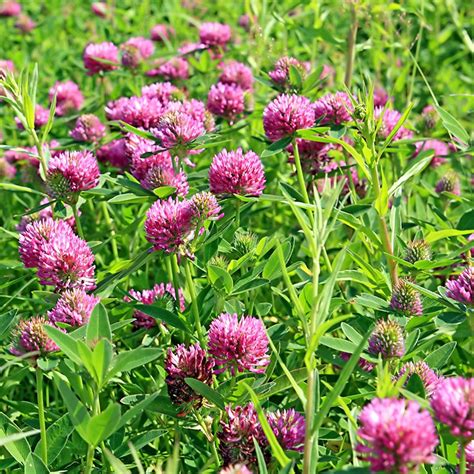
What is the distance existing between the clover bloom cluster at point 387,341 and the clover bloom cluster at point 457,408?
0.36 metres

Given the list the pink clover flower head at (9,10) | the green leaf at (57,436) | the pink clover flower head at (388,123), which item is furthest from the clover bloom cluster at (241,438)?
the pink clover flower head at (9,10)

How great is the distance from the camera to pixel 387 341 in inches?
63.6

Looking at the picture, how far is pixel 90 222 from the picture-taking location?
3008 millimetres

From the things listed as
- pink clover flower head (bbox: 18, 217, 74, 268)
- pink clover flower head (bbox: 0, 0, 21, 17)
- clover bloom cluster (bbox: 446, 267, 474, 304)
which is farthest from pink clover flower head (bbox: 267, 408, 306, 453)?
pink clover flower head (bbox: 0, 0, 21, 17)

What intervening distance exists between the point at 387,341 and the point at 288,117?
2.47 feet

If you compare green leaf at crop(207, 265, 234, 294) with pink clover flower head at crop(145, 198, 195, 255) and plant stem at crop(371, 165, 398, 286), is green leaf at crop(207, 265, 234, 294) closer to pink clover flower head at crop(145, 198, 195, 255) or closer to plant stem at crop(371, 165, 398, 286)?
pink clover flower head at crop(145, 198, 195, 255)

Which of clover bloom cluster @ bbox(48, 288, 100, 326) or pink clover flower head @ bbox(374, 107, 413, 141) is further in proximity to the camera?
pink clover flower head @ bbox(374, 107, 413, 141)

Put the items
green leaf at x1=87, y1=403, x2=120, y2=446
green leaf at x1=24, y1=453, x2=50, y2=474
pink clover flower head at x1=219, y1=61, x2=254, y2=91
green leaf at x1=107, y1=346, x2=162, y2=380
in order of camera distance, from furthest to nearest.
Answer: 1. pink clover flower head at x1=219, y1=61, x2=254, y2=91
2. green leaf at x1=24, y1=453, x2=50, y2=474
3. green leaf at x1=107, y1=346, x2=162, y2=380
4. green leaf at x1=87, y1=403, x2=120, y2=446

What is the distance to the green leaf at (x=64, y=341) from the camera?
1433mm

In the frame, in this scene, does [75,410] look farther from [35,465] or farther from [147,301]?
[147,301]

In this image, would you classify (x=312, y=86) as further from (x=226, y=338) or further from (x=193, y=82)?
(x=193, y=82)

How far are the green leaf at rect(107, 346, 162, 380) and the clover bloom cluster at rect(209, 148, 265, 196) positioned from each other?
1.99 feet

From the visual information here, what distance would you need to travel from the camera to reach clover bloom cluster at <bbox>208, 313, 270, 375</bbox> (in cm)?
166

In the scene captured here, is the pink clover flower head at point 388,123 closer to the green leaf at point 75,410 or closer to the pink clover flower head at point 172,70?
the pink clover flower head at point 172,70
